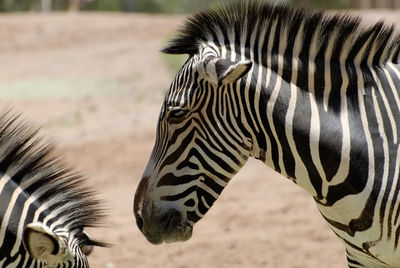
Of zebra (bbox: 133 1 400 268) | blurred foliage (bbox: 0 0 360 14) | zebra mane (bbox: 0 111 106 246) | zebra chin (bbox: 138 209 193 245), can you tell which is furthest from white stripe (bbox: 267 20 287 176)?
blurred foliage (bbox: 0 0 360 14)

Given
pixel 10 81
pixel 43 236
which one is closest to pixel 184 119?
pixel 43 236

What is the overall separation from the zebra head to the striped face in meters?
0.34

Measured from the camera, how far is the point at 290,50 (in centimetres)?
396

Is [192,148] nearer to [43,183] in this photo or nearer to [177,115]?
[177,115]

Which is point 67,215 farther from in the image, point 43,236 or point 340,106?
point 340,106

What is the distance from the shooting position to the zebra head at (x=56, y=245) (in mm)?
3523

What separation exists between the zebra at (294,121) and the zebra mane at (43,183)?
31cm

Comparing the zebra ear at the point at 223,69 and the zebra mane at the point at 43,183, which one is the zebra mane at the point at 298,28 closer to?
the zebra ear at the point at 223,69

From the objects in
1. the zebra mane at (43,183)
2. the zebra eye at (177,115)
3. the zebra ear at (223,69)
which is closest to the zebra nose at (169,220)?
the zebra mane at (43,183)

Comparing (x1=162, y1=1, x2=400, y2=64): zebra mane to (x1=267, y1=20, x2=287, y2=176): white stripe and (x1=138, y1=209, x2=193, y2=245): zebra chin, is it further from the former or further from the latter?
(x1=138, y1=209, x2=193, y2=245): zebra chin

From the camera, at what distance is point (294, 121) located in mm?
3863

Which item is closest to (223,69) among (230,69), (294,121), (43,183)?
(230,69)

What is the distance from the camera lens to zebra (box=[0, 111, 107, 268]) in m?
A: 3.72

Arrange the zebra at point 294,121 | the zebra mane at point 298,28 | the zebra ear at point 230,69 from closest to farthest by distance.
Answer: the zebra ear at point 230,69, the zebra at point 294,121, the zebra mane at point 298,28
